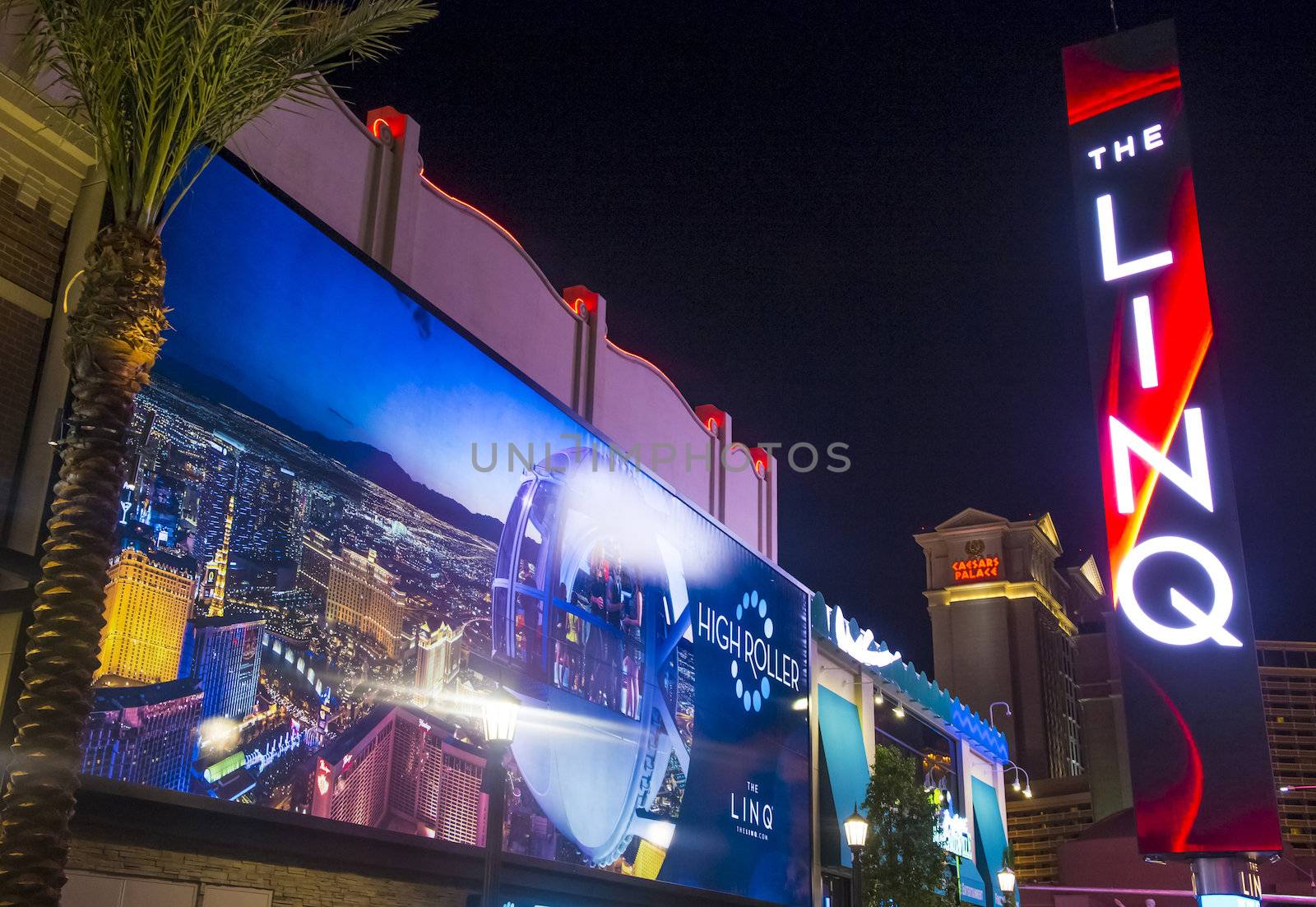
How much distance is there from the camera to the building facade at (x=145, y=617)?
13922 mm

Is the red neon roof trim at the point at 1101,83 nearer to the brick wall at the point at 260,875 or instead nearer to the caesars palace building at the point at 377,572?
the caesars palace building at the point at 377,572

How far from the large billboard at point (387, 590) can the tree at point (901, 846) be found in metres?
4.33

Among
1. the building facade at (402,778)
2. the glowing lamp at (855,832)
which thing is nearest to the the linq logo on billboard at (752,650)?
the glowing lamp at (855,832)

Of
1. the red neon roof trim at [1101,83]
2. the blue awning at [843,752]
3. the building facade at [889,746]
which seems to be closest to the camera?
the building facade at [889,746]

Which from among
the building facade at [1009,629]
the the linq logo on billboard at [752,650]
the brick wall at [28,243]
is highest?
the building facade at [1009,629]

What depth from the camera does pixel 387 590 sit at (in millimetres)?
18609

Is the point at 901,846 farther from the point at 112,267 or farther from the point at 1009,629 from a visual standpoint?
the point at 1009,629

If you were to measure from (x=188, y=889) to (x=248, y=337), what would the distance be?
23.1 feet

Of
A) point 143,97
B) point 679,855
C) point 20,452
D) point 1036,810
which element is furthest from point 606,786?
point 1036,810

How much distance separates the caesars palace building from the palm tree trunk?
393cm

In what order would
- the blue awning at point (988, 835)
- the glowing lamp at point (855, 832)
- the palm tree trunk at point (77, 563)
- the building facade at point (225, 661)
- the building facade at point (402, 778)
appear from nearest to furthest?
the palm tree trunk at point (77, 563)
the building facade at point (225, 661)
the building facade at point (402, 778)
the glowing lamp at point (855, 832)
the blue awning at point (988, 835)

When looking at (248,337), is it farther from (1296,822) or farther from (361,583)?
(1296,822)

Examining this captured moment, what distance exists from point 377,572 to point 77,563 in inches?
→ 352

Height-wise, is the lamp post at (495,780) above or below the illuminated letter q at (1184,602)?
below
